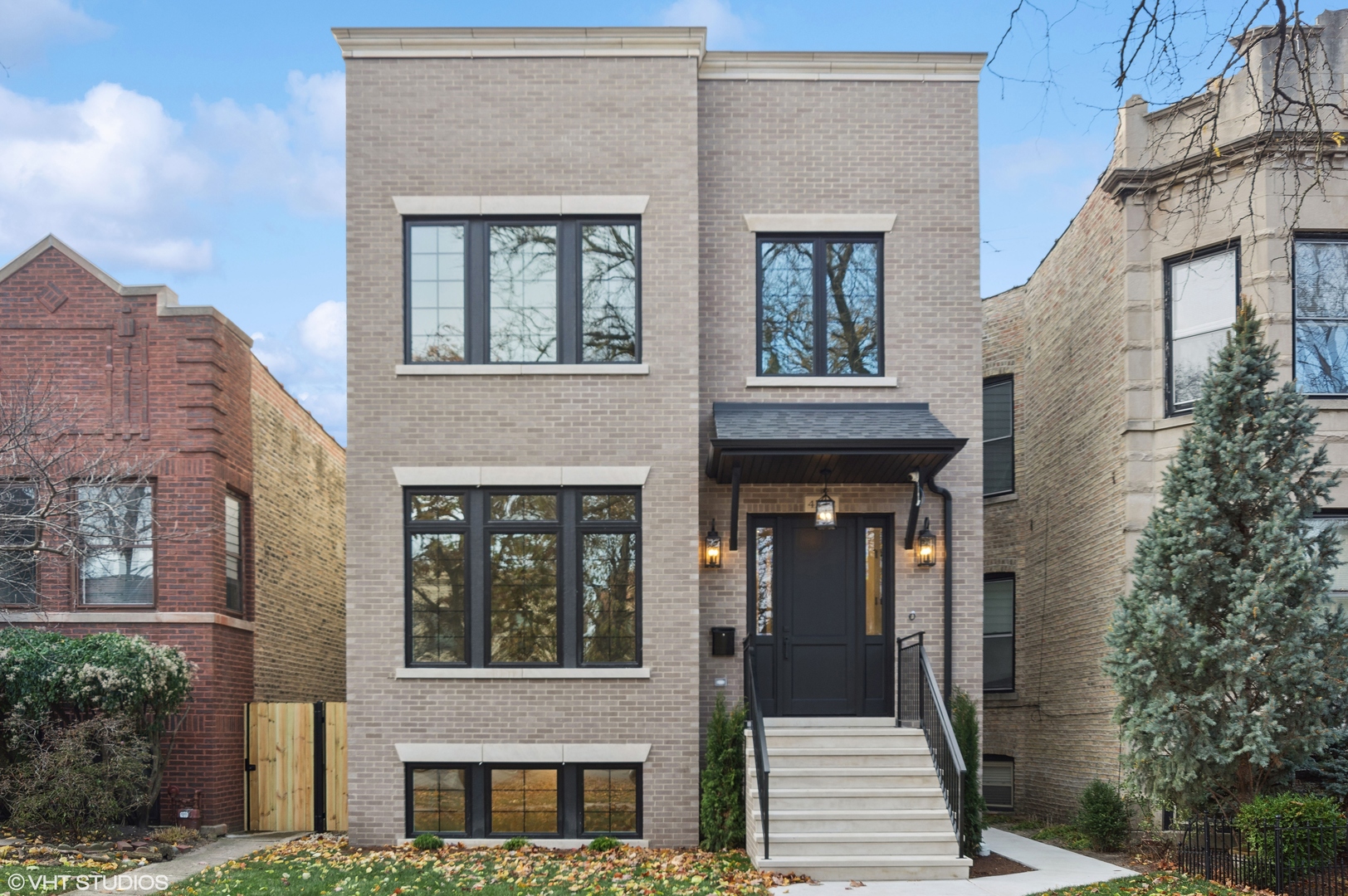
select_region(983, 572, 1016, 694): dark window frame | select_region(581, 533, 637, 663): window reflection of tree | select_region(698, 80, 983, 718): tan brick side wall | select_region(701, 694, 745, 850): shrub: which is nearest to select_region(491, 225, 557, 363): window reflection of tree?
select_region(698, 80, 983, 718): tan brick side wall

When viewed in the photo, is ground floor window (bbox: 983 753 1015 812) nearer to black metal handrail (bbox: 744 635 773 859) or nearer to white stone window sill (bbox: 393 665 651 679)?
black metal handrail (bbox: 744 635 773 859)

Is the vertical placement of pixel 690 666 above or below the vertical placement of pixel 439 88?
below

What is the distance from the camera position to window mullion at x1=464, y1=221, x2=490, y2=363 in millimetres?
11719

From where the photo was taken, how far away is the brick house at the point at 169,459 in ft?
42.0

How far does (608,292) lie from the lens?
11.8 m

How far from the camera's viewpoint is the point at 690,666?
11.4 metres

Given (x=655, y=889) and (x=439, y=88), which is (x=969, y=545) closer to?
(x=655, y=889)

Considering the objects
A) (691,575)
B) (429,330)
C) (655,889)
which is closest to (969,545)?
(691,575)

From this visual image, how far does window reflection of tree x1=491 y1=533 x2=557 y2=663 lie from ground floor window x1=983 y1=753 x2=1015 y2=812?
7.54 metres

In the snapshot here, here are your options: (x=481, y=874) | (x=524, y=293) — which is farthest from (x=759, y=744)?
(x=524, y=293)

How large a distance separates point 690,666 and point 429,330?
176 inches

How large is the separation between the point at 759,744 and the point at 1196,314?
668cm

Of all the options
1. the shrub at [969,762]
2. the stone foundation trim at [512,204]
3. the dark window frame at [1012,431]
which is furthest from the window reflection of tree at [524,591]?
the dark window frame at [1012,431]

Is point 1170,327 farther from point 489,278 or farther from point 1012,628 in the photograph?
point 489,278
